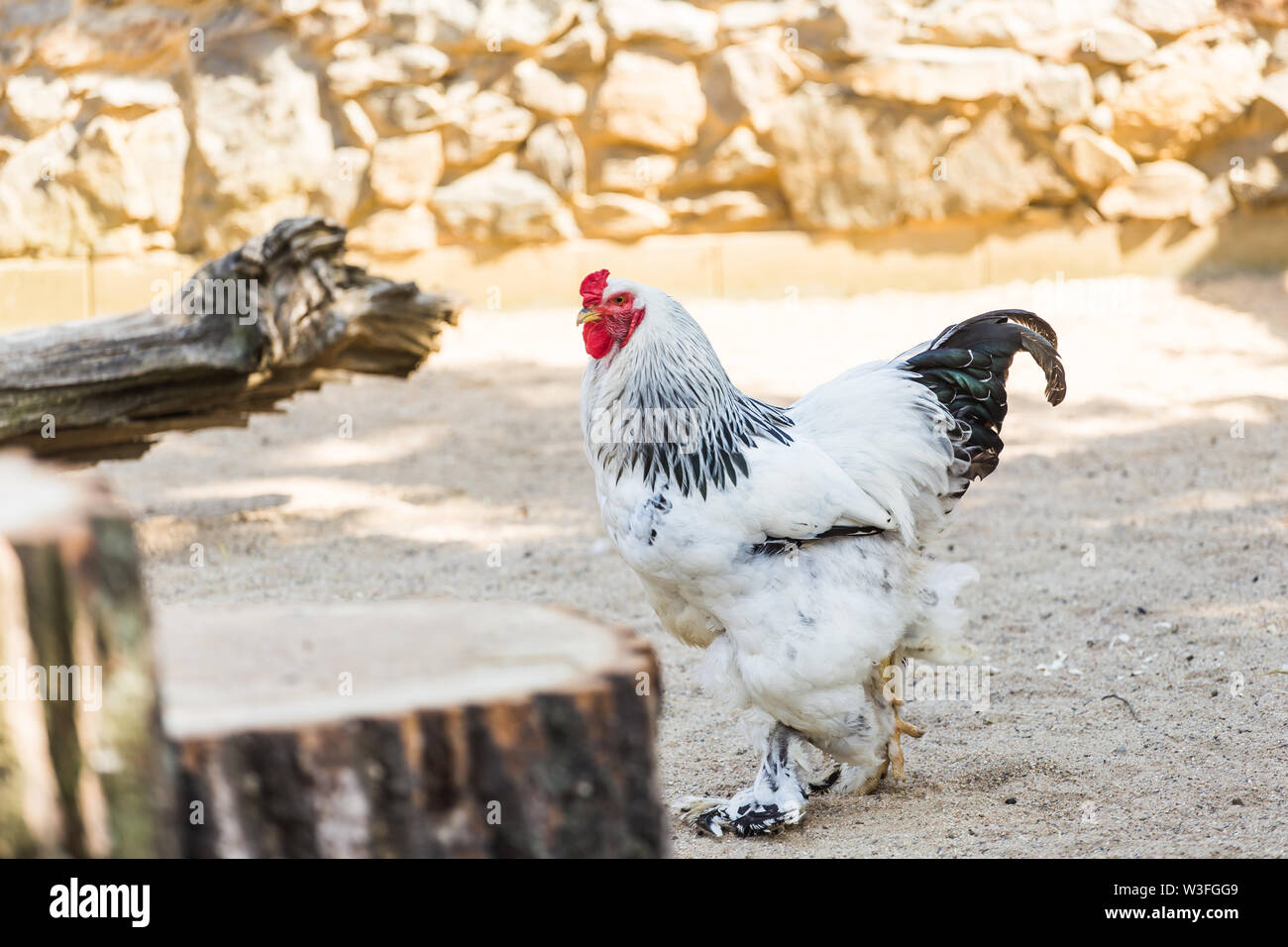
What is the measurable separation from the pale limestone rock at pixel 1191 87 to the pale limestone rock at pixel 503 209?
4152mm

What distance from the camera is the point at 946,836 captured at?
323 cm

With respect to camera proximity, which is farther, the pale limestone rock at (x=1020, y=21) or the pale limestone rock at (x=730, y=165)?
the pale limestone rock at (x=730, y=165)

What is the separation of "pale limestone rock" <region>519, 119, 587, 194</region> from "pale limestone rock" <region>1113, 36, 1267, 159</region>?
393cm

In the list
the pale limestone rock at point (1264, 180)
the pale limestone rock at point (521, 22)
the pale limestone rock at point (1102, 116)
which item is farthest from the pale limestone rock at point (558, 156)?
the pale limestone rock at point (1264, 180)

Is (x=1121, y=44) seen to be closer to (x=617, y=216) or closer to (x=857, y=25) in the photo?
(x=857, y=25)

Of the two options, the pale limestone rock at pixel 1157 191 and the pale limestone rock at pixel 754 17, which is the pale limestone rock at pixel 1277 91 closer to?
the pale limestone rock at pixel 1157 191

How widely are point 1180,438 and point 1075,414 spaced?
2.43 ft

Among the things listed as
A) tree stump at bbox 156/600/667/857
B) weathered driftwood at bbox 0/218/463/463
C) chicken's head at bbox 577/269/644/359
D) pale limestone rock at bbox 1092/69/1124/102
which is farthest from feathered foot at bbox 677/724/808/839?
pale limestone rock at bbox 1092/69/1124/102

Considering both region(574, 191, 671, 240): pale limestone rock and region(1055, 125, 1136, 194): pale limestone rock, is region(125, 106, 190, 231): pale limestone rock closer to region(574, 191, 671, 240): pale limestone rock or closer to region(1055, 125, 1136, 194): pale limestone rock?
region(574, 191, 671, 240): pale limestone rock

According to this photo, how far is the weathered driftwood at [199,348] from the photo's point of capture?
17.0 feet

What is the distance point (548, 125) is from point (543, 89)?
26 centimetres

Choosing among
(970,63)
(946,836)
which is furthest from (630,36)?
(946,836)

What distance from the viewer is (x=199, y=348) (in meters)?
5.26

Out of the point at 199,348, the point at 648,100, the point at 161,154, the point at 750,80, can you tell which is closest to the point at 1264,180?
the point at 750,80
